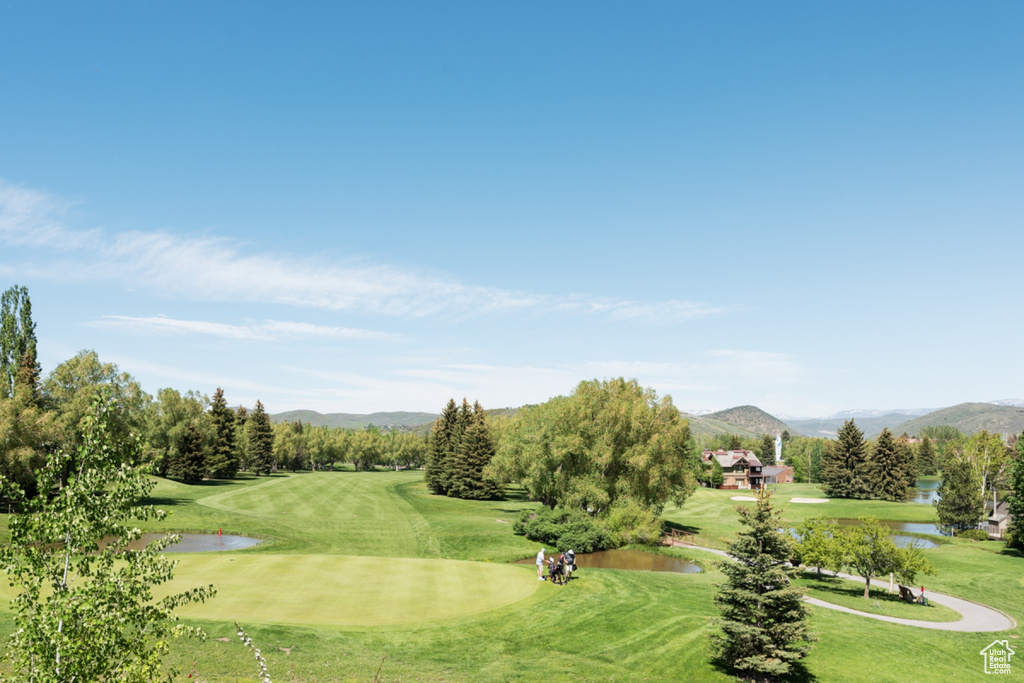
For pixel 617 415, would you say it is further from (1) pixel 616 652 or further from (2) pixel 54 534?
(2) pixel 54 534

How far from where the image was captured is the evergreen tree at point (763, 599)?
17.7m

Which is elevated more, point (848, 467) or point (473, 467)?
point (848, 467)


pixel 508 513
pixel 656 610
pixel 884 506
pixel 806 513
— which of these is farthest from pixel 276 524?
pixel 884 506

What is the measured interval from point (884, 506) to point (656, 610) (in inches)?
2826

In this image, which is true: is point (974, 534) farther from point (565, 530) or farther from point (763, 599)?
point (763, 599)

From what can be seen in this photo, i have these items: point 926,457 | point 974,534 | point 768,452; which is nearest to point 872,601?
point 974,534

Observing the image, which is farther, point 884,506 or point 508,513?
point 884,506

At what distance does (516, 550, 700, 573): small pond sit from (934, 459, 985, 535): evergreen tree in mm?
36949

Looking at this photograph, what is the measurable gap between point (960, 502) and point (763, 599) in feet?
189

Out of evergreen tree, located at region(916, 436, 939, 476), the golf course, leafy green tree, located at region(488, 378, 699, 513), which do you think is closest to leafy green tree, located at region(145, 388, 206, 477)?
the golf course

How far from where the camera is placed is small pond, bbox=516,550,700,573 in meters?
38.2

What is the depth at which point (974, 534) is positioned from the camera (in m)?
58.7

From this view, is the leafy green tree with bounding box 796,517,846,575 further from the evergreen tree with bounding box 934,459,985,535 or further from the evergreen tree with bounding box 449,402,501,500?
the evergreen tree with bounding box 449,402,501,500

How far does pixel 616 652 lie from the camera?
67.8ft
